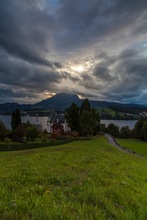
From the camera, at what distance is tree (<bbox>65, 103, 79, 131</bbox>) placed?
80.1 m

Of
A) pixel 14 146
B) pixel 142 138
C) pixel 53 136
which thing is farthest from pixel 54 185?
pixel 142 138

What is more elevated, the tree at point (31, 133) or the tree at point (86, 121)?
the tree at point (86, 121)

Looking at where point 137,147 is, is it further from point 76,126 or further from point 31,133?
point 31,133

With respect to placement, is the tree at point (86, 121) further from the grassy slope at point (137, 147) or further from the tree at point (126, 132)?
the tree at point (126, 132)

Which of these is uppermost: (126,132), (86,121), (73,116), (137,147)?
(73,116)

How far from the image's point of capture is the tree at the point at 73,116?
80062mm

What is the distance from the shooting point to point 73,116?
81750mm

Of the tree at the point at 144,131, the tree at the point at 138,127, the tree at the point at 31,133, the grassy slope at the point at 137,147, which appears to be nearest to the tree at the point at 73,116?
the grassy slope at the point at 137,147

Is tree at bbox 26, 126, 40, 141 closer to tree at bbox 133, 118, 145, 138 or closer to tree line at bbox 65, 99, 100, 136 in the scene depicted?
tree line at bbox 65, 99, 100, 136

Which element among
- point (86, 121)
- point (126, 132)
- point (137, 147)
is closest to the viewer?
point (137, 147)

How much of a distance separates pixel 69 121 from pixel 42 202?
77819 millimetres

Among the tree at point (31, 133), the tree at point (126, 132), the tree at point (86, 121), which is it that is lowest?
the tree at point (126, 132)

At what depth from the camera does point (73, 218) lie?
14.5ft

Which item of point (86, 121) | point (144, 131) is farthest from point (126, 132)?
point (86, 121)
